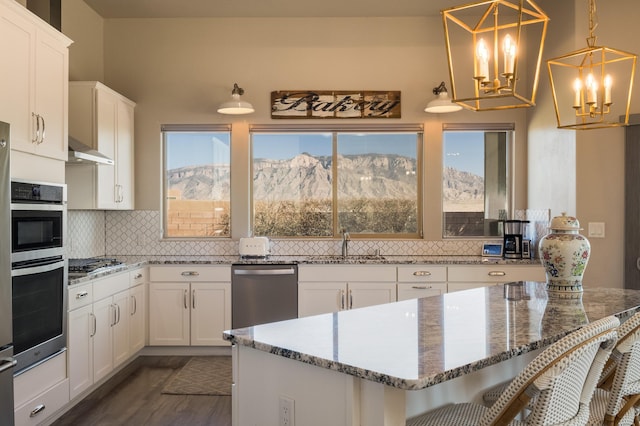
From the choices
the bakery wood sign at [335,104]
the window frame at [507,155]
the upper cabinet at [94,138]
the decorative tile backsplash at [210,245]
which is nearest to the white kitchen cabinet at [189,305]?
the decorative tile backsplash at [210,245]

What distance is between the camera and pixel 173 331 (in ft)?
16.0

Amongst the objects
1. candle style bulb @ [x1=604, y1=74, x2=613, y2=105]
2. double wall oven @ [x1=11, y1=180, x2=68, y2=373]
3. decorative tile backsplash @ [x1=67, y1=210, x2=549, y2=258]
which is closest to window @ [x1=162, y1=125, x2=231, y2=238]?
decorative tile backsplash @ [x1=67, y1=210, x2=549, y2=258]

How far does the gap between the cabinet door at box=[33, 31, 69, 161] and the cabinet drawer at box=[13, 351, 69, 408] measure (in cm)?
124

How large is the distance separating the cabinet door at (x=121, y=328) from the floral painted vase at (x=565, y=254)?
3138 millimetres

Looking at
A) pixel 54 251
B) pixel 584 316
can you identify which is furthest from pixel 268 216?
pixel 584 316

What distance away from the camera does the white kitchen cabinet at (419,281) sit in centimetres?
481

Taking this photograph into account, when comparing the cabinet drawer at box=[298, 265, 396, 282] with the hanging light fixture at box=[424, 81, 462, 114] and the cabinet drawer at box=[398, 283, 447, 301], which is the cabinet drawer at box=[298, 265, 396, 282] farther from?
the hanging light fixture at box=[424, 81, 462, 114]

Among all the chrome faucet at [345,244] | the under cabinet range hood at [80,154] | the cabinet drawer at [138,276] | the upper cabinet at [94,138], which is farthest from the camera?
the chrome faucet at [345,244]

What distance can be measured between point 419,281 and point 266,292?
1.36 metres

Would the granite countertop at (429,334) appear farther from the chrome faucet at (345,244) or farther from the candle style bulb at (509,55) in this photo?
the chrome faucet at (345,244)

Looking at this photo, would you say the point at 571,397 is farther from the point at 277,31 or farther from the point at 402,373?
the point at 277,31

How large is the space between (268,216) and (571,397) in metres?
4.15

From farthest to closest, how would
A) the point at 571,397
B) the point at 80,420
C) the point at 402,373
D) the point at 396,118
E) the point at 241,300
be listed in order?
the point at 396,118 < the point at 241,300 < the point at 80,420 < the point at 571,397 < the point at 402,373

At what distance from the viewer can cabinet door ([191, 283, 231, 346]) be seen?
4.83 metres
